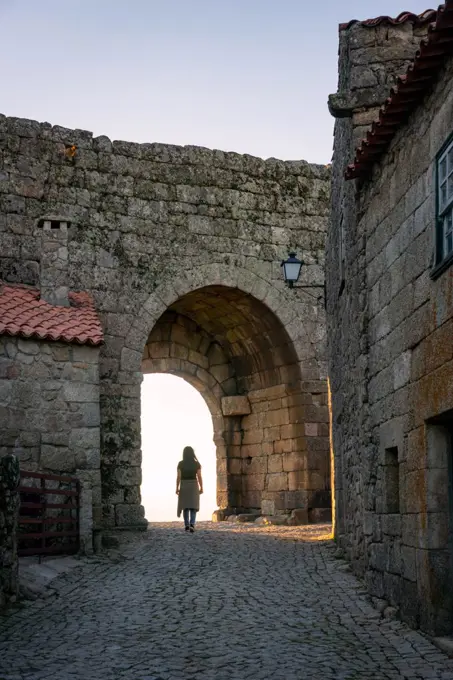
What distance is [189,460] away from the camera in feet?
48.9

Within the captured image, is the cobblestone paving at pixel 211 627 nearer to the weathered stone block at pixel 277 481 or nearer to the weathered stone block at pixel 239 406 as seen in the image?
the weathered stone block at pixel 277 481

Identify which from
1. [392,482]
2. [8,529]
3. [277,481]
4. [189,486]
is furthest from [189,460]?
[392,482]

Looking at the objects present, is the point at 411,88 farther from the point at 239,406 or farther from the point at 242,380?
the point at 242,380

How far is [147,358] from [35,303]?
14.1 ft

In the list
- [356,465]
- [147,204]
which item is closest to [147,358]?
[147,204]

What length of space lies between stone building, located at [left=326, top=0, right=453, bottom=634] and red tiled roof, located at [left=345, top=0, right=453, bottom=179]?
12 millimetres

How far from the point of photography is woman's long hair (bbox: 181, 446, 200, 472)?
48.4 feet

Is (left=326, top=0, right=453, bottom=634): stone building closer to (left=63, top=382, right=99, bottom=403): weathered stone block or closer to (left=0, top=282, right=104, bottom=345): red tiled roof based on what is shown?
(left=63, top=382, right=99, bottom=403): weathered stone block

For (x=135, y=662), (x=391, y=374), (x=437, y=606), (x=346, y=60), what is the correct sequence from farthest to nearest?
(x=346, y=60)
(x=391, y=374)
(x=437, y=606)
(x=135, y=662)

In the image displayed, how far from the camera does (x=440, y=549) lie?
6.58 m

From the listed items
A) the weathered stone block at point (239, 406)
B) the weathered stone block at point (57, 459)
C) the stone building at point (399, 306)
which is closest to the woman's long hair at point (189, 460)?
the weathered stone block at point (239, 406)

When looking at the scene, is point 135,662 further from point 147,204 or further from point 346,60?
point 147,204

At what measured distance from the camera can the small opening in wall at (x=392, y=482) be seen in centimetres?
786

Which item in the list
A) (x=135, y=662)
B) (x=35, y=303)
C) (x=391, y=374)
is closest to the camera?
(x=135, y=662)
